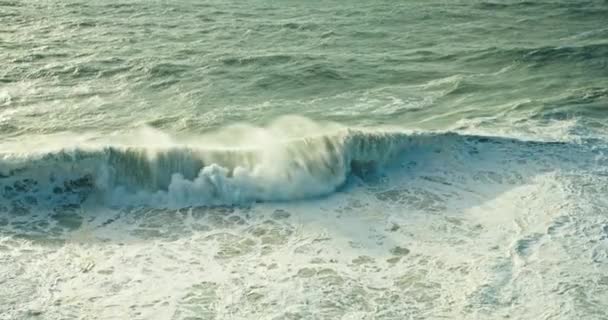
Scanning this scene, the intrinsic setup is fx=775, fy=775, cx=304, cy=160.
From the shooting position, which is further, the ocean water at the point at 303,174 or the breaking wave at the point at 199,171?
the breaking wave at the point at 199,171

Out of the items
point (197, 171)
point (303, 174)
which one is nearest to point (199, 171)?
point (197, 171)

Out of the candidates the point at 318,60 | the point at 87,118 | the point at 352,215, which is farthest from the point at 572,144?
the point at 87,118

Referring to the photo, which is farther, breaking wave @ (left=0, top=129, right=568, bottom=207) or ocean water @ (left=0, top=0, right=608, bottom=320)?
breaking wave @ (left=0, top=129, right=568, bottom=207)

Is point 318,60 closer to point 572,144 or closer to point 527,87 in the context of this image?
point 527,87
